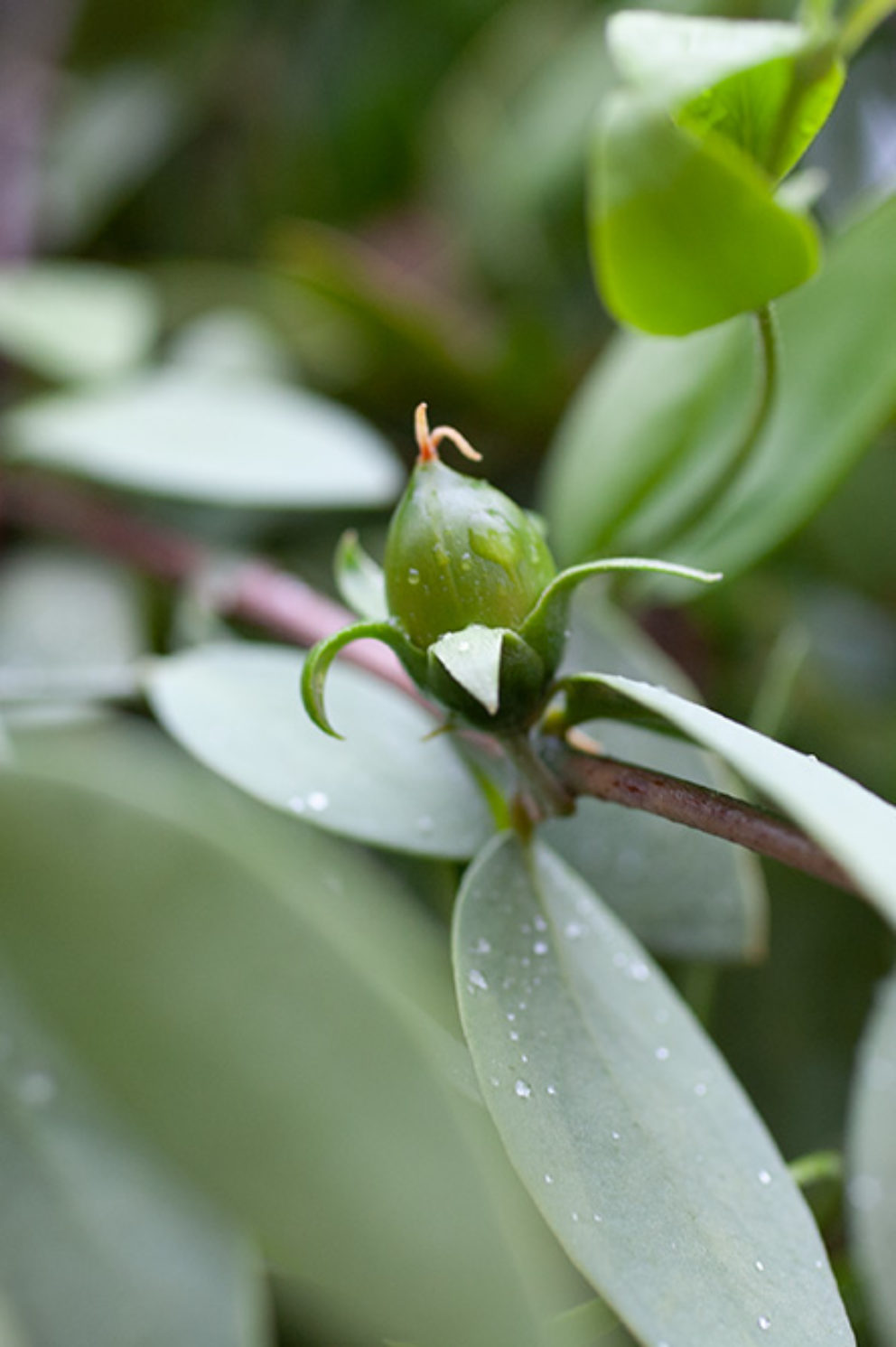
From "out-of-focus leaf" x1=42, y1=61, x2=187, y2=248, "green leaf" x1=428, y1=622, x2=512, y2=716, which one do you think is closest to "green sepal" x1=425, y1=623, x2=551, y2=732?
"green leaf" x1=428, y1=622, x2=512, y2=716

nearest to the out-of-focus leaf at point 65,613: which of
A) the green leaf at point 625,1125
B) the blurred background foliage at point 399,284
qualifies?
the blurred background foliage at point 399,284

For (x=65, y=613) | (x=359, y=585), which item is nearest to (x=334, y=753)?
(x=359, y=585)

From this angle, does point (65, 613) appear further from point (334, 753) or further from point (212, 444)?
point (334, 753)

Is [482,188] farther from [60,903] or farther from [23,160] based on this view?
[60,903]

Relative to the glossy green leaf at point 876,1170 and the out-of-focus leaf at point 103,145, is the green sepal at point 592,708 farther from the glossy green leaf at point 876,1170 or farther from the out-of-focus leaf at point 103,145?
the out-of-focus leaf at point 103,145

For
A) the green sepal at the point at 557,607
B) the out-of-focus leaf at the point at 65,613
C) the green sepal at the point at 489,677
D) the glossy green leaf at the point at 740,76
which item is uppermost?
the glossy green leaf at the point at 740,76

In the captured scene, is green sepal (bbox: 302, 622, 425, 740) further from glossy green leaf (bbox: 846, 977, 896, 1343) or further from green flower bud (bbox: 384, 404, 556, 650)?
glossy green leaf (bbox: 846, 977, 896, 1343)
